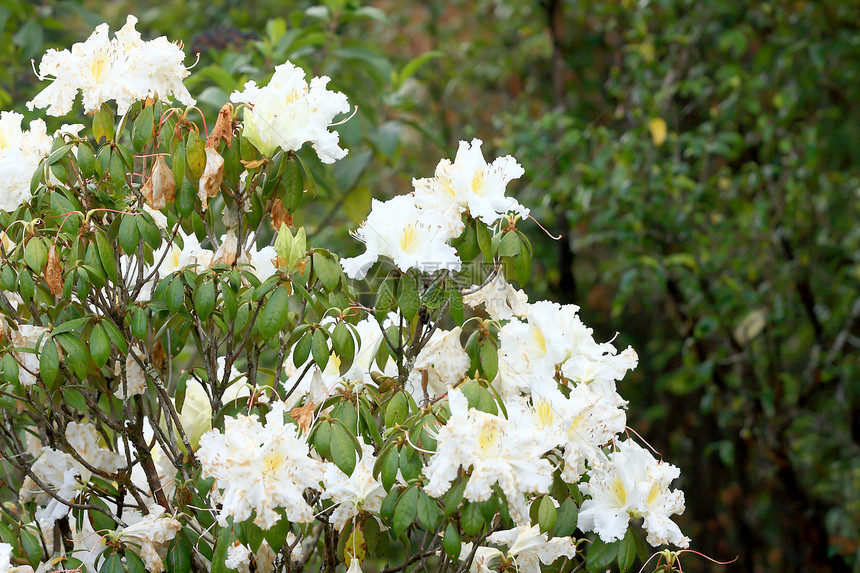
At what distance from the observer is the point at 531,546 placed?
1108mm

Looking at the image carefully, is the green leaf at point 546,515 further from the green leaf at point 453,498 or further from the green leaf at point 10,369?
the green leaf at point 10,369

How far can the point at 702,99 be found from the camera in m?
2.85

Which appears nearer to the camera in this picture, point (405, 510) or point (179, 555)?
point (405, 510)

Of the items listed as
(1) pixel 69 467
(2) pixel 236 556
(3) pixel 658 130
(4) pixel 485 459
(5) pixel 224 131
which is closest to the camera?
(4) pixel 485 459

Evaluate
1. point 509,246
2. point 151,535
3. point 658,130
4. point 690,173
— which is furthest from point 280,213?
point 690,173

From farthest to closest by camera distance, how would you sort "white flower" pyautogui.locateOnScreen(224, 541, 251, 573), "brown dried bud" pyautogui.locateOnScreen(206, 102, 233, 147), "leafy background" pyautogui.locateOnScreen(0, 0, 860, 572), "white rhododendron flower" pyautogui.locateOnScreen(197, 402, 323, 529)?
1. "leafy background" pyautogui.locateOnScreen(0, 0, 860, 572)
2. "brown dried bud" pyautogui.locateOnScreen(206, 102, 233, 147)
3. "white flower" pyautogui.locateOnScreen(224, 541, 251, 573)
4. "white rhododendron flower" pyautogui.locateOnScreen(197, 402, 323, 529)

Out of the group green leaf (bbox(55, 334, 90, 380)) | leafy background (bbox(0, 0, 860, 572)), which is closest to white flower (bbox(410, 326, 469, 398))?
green leaf (bbox(55, 334, 90, 380))

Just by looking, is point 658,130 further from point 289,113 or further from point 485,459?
point 485,459

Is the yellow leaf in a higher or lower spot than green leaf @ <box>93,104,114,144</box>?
higher

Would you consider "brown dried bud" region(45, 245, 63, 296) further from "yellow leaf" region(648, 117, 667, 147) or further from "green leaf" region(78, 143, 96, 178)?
"yellow leaf" region(648, 117, 667, 147)

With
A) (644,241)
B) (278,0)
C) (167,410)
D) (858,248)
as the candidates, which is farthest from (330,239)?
(858,248)

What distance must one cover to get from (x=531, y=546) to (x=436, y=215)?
45 centimetres

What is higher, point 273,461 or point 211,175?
point 211,175

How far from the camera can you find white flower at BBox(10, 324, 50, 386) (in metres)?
1.10
